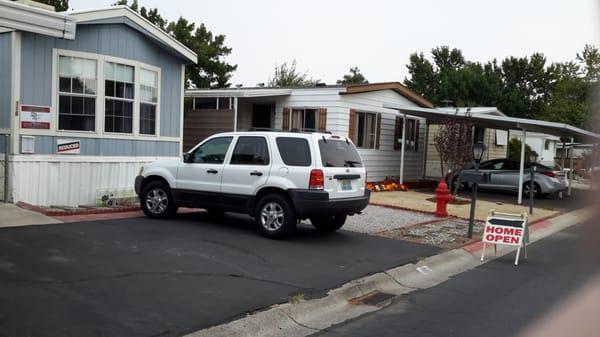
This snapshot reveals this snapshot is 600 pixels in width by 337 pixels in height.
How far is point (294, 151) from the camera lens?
366 inches

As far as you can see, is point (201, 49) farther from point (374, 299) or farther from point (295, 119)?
point (374, 299)

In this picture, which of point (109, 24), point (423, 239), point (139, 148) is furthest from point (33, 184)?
point (423, 239)

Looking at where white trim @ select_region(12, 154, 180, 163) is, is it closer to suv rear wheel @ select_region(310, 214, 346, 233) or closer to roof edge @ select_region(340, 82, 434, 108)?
suv rear wheel @ select_region(310, 214, 346, 233)

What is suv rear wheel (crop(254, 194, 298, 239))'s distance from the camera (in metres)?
8.99

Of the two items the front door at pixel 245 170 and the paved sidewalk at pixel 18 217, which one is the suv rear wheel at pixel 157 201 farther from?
the paved sidewalk at pixel 18 217

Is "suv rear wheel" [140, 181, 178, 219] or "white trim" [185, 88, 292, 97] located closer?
"suv rear wheel" [140, 181, 178, 219]

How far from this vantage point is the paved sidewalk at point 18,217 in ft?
30.0

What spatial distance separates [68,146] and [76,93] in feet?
3.80

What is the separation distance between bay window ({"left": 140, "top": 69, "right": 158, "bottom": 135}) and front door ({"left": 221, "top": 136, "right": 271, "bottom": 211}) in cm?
411

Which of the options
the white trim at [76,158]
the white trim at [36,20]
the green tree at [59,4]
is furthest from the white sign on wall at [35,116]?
the green tree at [59,4]

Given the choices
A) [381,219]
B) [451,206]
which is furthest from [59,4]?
[381,219]

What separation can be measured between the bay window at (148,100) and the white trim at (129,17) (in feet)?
2.80

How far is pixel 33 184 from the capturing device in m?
11.1

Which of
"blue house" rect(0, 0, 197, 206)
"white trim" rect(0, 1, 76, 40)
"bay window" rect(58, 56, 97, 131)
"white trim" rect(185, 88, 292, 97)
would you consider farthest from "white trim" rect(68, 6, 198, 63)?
"white trim" rect(185, 88, 292, 97)
